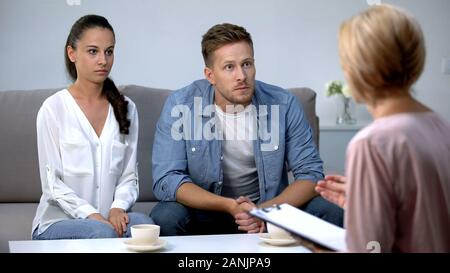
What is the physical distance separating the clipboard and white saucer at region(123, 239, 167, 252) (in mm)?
279

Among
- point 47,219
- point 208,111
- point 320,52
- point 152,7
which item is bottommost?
point 47,219

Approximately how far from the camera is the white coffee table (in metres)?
1.13

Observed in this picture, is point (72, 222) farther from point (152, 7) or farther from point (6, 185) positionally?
point (152, 7)

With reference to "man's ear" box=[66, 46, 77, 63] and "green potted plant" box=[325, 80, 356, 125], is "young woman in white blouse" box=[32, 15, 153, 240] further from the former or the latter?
"green potted plant" box=[325, 80, 356, 125]

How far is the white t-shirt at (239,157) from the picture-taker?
67.5 inches

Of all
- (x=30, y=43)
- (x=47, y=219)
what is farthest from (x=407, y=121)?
(x=30, y=43)

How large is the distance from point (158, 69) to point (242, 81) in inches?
14.7

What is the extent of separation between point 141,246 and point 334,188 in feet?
1.12

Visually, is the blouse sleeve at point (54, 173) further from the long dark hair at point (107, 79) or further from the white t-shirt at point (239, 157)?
the white t-shirt at point (239, 157)

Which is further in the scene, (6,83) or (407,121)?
(6,83)

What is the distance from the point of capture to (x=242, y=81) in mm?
1663

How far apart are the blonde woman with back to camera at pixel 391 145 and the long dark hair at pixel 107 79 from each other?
3.00 ft

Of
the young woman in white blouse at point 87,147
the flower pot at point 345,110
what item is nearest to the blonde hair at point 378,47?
the young woman in white blouse at point 87,147

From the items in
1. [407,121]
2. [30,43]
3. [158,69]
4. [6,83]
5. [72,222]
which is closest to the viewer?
[407,121]
